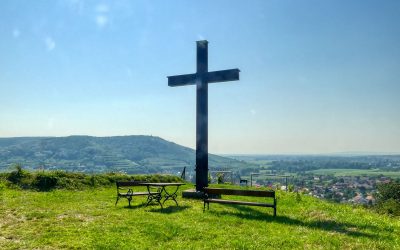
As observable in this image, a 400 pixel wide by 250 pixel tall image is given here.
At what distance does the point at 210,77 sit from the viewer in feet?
51.9

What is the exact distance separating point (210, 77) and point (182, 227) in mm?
8058

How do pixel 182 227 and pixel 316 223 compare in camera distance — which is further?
pixel 316 223

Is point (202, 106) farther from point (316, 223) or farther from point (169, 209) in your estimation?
point (316, 223)

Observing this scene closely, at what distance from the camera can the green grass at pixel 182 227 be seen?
26.5 ft

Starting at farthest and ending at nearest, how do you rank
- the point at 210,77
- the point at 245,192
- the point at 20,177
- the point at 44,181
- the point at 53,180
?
the point at 20,177 < the point at 53,180 < the point at 44,181 < the point at 210,77 < the point at 245,192

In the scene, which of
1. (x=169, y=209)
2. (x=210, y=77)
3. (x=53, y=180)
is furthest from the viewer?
(x=53, y=180)

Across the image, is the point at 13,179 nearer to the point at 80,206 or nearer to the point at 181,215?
the point at 80,206

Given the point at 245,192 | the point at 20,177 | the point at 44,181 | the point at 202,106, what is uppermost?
→ the point at 202,106

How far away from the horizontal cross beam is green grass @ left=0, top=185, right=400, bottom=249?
5560 millimetres

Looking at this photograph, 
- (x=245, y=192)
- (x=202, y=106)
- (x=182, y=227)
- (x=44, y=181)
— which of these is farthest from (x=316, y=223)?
(x=44, y=181)

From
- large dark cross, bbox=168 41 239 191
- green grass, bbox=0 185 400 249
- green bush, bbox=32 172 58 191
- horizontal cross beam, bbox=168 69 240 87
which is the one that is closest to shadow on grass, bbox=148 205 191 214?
green grass, bbox=0 185 400 249

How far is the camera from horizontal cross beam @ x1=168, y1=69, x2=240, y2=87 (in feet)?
49.4

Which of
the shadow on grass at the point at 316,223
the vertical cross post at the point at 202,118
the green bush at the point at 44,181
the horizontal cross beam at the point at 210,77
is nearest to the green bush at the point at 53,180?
the green bush at the point at 44,181

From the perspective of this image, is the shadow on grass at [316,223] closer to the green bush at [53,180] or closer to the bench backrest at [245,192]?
the bench backrest at [245,192]
